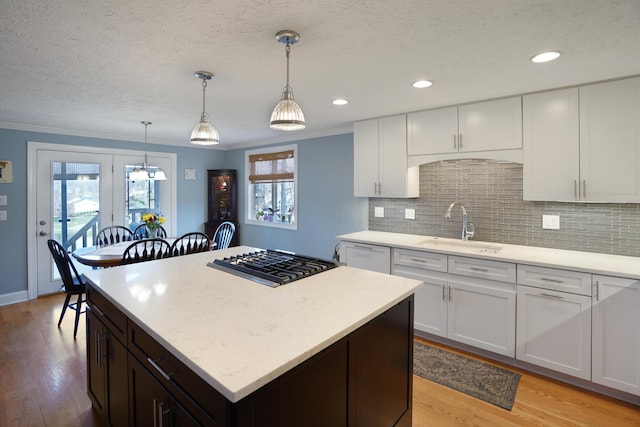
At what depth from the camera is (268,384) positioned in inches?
37.9

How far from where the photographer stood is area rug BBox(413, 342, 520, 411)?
7.52 ft

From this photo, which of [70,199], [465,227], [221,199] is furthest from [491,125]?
[70,199]

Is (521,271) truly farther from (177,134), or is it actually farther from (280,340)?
(177,134)

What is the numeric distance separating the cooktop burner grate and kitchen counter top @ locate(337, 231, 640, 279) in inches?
51.5

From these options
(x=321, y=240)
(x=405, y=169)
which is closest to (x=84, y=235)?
(x=321, y=240)

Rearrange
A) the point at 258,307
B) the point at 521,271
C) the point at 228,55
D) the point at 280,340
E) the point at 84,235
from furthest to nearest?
1. the point at 84,235
2. the point at 521,271
3. the point at 228,55
4. the point at 258,307
5. the point at 280,340

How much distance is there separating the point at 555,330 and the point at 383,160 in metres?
2.11

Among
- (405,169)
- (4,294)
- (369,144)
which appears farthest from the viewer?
(4,294)

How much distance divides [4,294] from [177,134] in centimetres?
289

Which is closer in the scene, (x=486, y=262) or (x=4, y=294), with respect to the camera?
(x=486, y=262)

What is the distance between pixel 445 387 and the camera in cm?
239

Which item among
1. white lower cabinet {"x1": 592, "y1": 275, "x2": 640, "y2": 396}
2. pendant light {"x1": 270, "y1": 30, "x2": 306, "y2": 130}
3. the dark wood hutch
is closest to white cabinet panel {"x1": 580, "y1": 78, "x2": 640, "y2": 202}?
white lower cabinet {"x1": 592, "y1": 275, "x2": 640, "y2": 396}

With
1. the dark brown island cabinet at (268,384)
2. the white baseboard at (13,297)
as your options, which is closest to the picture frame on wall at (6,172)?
the white baseboard at (13,297)

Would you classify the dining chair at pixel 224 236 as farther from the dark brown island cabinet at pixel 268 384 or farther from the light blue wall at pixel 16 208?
the dark brown island cabinet at pixel 268 384
